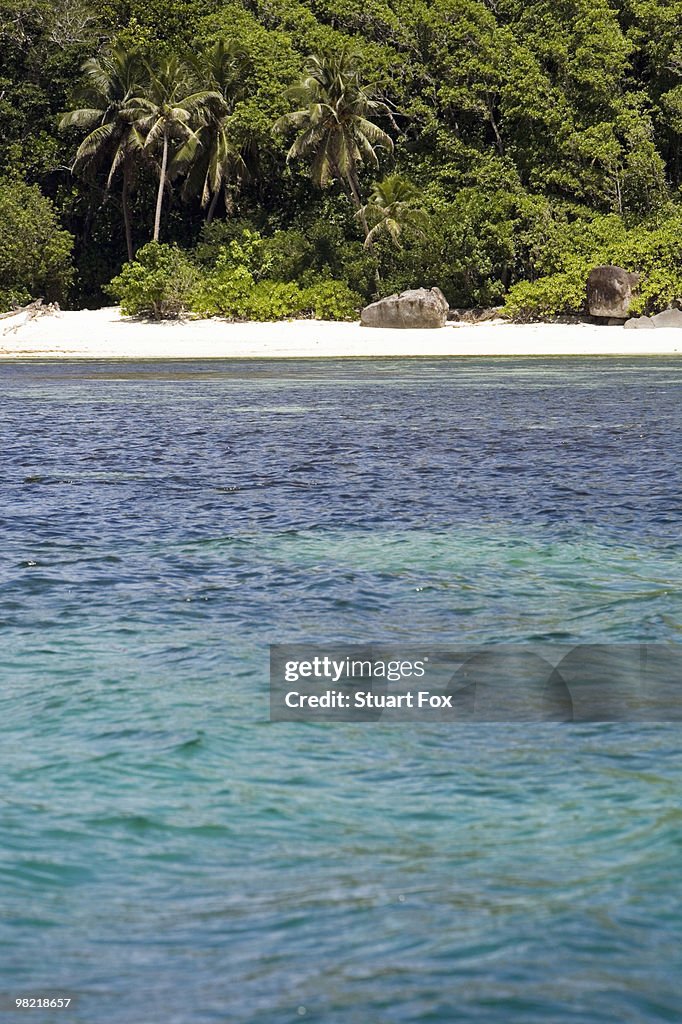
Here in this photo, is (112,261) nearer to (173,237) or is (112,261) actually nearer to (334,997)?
(173,237)

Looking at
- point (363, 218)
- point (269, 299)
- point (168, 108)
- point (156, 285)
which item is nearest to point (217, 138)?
point (168, 108)

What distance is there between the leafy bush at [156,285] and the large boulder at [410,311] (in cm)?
624

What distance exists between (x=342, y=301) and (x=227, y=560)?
3006cm

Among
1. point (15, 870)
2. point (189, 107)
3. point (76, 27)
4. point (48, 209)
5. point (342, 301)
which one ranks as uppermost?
point (76, 27)

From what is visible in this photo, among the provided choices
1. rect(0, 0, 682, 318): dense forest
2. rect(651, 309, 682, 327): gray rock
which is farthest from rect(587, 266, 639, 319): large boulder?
rect(651, 309, 682, 327): gray rock

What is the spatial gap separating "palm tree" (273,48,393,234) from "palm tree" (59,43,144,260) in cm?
600

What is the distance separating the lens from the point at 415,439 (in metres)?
15.6

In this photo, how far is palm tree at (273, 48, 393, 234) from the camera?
39.2m

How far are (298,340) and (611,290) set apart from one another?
8.74 metres

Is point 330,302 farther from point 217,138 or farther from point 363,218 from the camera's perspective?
point 217,138

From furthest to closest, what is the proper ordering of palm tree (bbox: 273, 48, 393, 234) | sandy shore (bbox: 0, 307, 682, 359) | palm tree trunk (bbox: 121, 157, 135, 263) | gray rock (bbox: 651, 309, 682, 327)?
1. palm tree trunk (bbox: 121, 157, 135, 263)
2. palm tree (bbox: 273, 48, 393, 234)
3. gray rock (bbox: 651, 309, 682, 327)
4. sandy shore (bbox: 0, 307, 682, 359)

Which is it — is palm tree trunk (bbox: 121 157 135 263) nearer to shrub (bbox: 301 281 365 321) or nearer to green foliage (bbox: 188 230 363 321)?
green foliage (bbox: 188 230 363 321)

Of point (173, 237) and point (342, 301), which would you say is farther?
point (173, 237)

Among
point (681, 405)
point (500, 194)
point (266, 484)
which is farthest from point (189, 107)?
point (266, 484)
